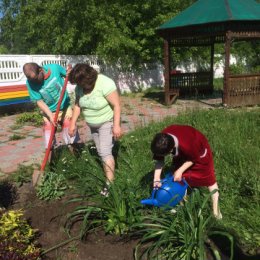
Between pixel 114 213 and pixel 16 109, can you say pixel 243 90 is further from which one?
pixel 114 213

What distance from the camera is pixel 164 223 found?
273 centimetres

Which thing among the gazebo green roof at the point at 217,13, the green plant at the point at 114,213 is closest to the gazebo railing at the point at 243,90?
the gazebo green roof at the point at 217,13

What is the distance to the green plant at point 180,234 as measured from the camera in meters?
2.49

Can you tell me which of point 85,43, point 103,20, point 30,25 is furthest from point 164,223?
point 30,25

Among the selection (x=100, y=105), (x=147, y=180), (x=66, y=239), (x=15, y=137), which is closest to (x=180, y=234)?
(x=66, y=239)

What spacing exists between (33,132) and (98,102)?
427 centimetres

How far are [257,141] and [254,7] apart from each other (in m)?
6.76

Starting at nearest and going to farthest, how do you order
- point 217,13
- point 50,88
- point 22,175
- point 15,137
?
1. point 50,88
2. point 22,175
3. point 15,137
4. point 217,13

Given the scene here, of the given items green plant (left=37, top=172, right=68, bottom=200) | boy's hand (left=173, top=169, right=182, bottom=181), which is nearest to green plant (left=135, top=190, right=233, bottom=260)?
boy's hand (left=173, top=169, right=182, bottom=181)

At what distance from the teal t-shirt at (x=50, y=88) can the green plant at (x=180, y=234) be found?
2147 millimetres

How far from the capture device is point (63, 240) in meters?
3.05

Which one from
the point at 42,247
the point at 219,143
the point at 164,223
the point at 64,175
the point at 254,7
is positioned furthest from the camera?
the point at 254,7

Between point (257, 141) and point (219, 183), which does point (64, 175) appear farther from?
point (257, 141)

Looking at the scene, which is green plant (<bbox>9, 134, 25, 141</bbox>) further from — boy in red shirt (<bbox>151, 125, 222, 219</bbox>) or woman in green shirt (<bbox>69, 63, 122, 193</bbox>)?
boy in red shirt (<bbox>151, 125, 222, 219</bbox>)
